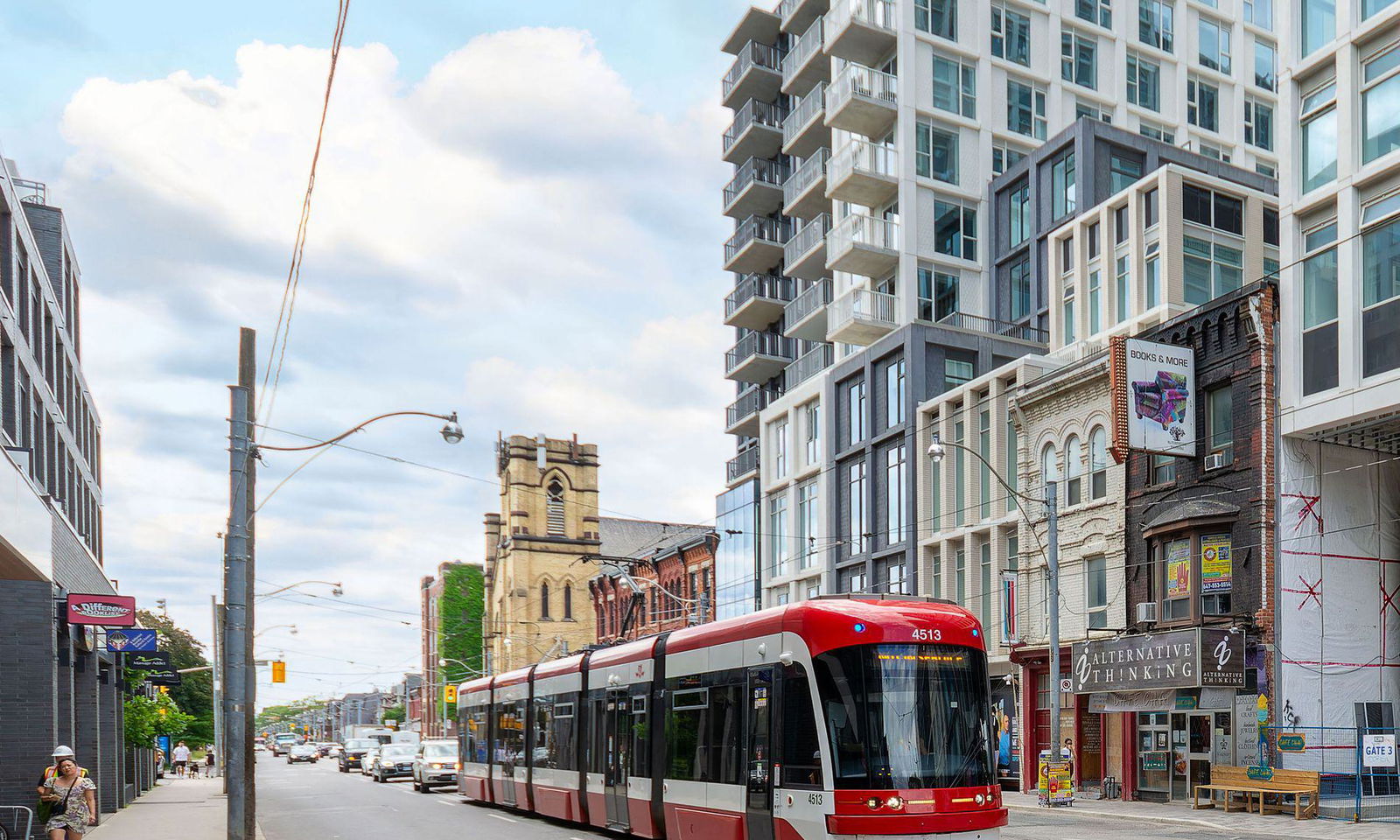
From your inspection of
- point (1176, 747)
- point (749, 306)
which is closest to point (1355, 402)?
point (1176, 747)

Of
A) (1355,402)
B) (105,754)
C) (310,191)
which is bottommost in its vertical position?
(105,754)

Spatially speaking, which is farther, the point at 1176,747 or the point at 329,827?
the point at 1176,747

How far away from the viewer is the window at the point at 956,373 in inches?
1752

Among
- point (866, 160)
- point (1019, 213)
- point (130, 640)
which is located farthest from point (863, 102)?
point (130, 640)

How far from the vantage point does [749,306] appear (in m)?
61.4

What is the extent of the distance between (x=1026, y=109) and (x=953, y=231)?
664 cm

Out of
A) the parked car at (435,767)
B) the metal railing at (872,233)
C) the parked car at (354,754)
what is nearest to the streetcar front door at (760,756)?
the parked car at (435,767)

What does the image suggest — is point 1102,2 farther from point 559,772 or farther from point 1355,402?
point 559,772

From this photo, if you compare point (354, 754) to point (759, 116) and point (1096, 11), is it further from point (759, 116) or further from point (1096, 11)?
point (1096, 11)

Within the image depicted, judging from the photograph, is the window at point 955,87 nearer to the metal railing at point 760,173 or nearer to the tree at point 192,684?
the metal railing at point 760,173

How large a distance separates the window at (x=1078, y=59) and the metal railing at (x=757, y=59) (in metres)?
13.0

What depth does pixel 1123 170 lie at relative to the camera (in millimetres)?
44219

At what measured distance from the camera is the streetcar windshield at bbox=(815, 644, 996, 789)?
14.7 meters

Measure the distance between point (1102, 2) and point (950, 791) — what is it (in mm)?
47127
